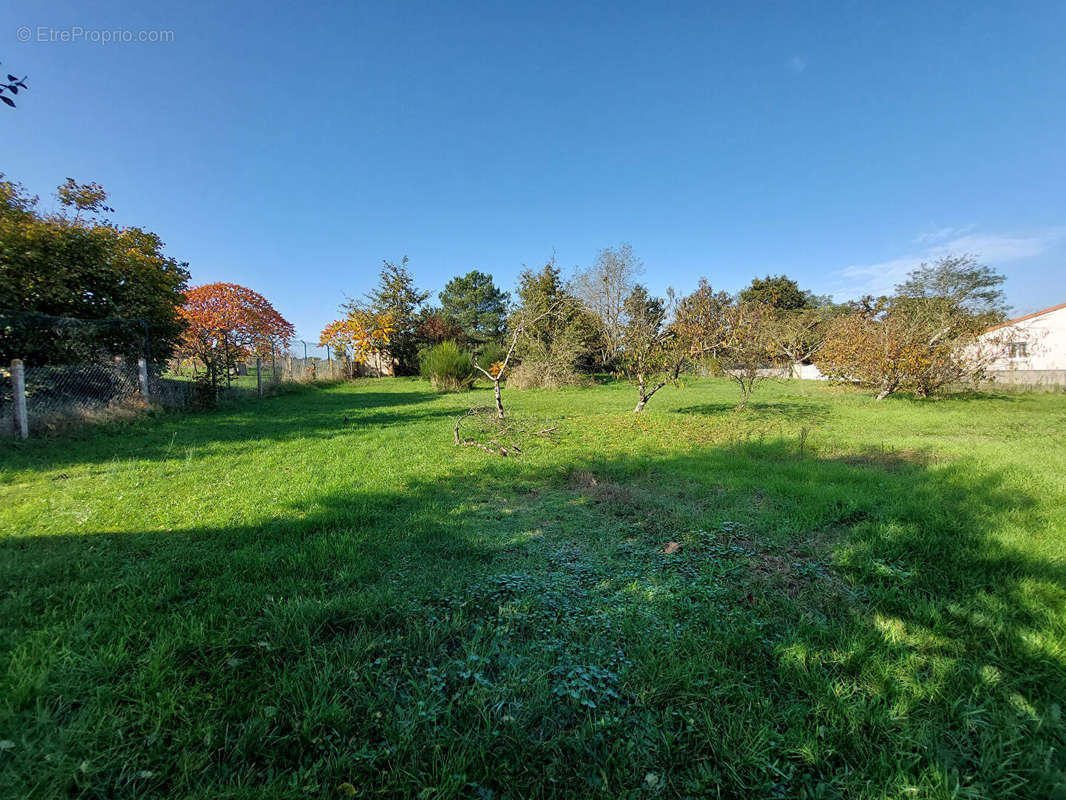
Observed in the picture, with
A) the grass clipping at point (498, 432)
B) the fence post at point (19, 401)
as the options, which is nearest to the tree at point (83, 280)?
the fence post at point (19, 401)

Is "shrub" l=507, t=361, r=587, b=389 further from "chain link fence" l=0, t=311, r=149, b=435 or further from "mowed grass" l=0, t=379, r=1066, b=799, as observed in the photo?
"mowed grass" l=0, t=379, r=1066, b=799

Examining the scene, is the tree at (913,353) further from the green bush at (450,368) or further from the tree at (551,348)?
the green bush at (450,368)

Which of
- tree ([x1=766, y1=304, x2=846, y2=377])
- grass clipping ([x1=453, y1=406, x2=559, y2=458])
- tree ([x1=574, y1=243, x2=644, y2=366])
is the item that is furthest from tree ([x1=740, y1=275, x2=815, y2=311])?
grass clipping ([x1=453, y1=406, x2=559, y2=458])

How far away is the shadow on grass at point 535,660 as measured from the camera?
1309mm

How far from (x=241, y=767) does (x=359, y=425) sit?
23.6ft

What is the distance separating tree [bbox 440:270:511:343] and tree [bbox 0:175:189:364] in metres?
20.5

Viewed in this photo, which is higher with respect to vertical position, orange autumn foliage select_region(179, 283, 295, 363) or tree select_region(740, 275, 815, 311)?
tree select_region(740, 275, 815, 311)

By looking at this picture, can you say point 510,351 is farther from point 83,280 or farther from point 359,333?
point 359,333

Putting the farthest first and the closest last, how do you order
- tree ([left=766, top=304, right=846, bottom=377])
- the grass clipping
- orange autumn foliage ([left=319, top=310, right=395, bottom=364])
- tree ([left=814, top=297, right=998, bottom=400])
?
1. orange autumn foliage ([left=319, top=310, right=395, bottom=364])
2. tree ([left=814, top=297, right=998, bottom=400])
3. tree ([left=766, top=304, right=846, bottom=377])
4. the grass clipping

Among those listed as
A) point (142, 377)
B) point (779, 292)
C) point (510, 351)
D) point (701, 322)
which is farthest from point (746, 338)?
point (779, 292)

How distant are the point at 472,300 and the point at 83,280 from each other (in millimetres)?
24892

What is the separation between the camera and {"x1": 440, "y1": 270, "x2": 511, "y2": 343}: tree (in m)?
30.0

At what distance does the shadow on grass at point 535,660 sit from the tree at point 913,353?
1252 cm

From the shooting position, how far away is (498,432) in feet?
23.1
